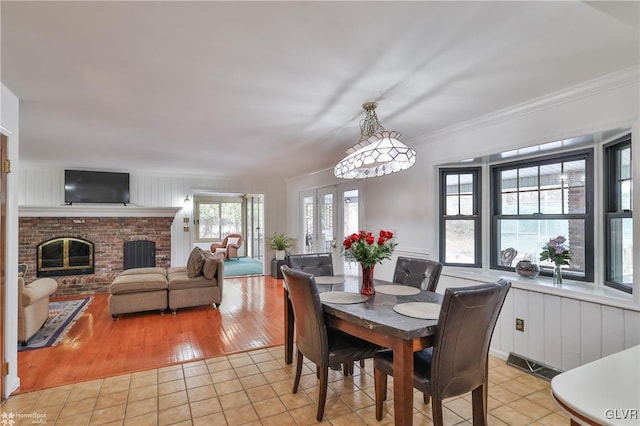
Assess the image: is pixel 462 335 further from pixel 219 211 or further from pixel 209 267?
pixel 219 211

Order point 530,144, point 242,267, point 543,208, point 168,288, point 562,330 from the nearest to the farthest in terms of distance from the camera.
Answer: point 562,330 → point 530,144 → point 543,208 → point 168,288 → point 242,267

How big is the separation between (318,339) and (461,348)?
2.91ft

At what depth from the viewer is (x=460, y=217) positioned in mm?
3711

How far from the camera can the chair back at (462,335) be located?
1692 mm

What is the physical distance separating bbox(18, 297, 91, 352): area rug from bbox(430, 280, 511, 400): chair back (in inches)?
154

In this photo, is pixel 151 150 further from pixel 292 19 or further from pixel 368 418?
pixel 368 418

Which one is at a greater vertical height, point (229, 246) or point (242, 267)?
point (229, 246)

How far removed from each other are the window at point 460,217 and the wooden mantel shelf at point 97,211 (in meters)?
5.10

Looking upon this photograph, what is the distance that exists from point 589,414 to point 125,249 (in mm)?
6983

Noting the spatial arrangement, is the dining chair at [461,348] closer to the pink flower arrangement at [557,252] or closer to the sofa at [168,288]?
the pink flower arrangement at [557,252]

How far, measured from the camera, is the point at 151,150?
461cm

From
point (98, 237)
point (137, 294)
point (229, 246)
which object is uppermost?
point (98, 237)

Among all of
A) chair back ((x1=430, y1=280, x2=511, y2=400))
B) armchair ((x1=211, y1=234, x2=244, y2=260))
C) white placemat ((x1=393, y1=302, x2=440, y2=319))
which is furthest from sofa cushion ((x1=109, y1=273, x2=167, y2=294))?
armchair ((x1=211, y1=234, x2=244, y2=260))

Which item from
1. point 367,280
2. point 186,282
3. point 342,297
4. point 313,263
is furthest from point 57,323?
point 367,280
